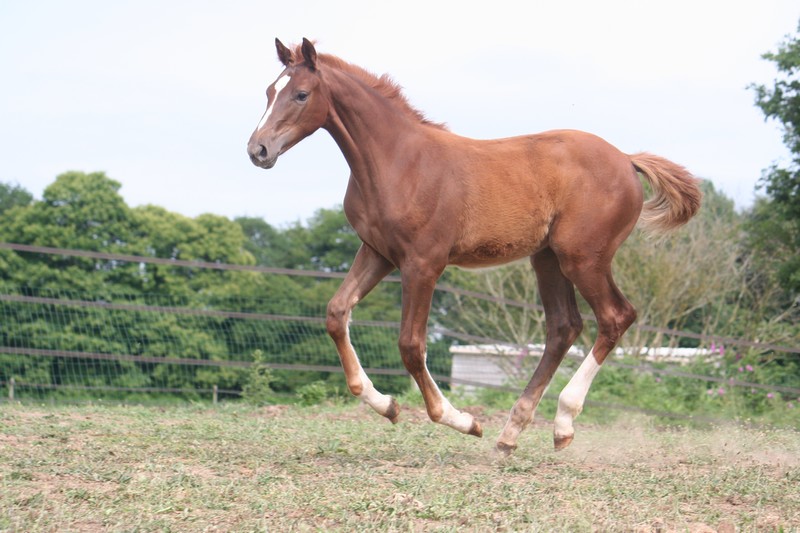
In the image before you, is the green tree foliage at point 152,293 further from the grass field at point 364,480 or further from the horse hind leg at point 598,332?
the horse hind leg at point 598,332

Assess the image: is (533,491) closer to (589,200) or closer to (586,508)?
(586,508)

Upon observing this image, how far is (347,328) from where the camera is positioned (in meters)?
4.96

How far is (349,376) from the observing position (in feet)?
16.0

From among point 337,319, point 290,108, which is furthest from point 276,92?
point 337,319

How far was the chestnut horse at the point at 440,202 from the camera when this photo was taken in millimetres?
4758

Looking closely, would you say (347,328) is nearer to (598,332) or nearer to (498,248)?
(498,248)

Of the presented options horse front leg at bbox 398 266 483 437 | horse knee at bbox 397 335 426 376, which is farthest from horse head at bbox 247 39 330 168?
horse knee at bbox 397 335 426 376

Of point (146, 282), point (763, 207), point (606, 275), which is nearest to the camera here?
point (606, 275)

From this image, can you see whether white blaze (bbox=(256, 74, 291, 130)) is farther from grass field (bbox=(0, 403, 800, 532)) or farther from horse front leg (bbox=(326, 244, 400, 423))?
grass field (bbox=(0, 403, 800, 532))

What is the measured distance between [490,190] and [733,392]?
713 cm

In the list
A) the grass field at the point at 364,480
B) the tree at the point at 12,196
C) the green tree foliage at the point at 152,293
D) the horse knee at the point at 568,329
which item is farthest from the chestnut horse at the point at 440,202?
the tree at the point at 12,196

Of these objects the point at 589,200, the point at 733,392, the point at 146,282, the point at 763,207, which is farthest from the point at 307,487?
the point at 146,282

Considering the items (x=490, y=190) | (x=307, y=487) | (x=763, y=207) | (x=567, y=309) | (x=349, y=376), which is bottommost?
(x=307, y=487)

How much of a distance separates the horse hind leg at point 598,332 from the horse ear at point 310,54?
75.9 inches
